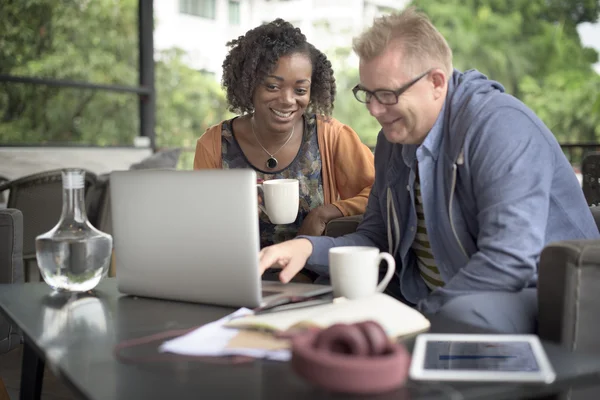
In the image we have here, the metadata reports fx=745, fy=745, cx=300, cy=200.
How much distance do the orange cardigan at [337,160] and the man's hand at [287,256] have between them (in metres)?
0.81

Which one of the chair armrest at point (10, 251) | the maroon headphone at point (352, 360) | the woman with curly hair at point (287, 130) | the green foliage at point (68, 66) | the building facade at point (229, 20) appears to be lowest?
the chair armrest at point (10, 251)

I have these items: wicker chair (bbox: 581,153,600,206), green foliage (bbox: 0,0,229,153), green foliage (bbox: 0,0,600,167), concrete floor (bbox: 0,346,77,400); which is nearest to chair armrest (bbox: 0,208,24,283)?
concrete floor (bbox: 0,346,77,400)

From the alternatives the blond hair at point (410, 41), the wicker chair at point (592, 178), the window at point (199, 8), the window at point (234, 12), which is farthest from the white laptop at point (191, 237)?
the window at point (234, 12)

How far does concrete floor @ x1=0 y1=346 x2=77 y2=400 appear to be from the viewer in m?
2.47

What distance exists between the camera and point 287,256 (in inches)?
63.7

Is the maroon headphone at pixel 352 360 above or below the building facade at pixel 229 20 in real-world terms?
below

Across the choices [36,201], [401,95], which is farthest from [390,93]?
[36,201]

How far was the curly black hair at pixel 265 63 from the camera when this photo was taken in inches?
95.8

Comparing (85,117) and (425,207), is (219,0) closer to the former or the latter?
(85,117)

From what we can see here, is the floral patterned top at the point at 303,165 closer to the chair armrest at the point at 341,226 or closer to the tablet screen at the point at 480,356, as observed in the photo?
the chair armrest at the point at 341,226

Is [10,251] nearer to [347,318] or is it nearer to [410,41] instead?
[410,41]

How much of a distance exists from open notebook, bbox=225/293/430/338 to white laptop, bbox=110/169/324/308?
0.17m

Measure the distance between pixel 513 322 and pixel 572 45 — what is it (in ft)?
49.1

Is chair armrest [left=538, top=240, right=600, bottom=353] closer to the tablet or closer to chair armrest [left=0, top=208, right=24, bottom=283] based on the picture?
the tablet
